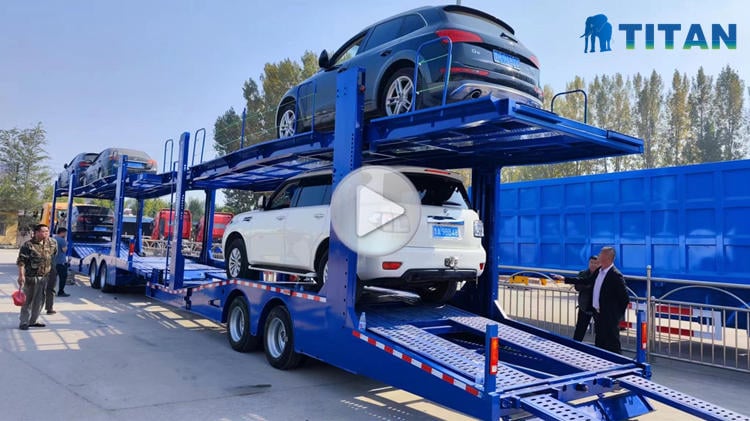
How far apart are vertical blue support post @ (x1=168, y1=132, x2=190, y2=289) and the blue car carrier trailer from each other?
1507 millimetres

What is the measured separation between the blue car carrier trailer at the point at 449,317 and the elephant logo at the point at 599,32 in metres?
17.7

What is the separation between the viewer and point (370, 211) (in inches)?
201

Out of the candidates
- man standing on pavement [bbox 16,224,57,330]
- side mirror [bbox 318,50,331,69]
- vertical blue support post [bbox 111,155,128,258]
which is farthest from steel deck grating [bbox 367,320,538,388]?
vertical blue support post [bbox 111,155,128,258]

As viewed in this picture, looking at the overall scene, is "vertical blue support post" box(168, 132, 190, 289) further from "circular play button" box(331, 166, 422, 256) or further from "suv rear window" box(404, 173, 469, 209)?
"suv rear window" box(404, 173, 469, 209)

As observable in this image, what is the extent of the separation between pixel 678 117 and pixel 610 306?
34852mm

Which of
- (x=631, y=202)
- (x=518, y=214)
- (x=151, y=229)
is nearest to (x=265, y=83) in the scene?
(x=151, y=229)

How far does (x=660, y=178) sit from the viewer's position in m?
8.10

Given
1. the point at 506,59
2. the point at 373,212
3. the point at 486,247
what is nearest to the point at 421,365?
the point at 373,212

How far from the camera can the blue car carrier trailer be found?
4.02m

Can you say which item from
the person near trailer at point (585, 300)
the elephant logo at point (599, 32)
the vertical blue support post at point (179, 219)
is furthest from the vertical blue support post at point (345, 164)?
the elephant logo at point (599, 32)

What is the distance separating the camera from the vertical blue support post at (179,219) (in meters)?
9.21

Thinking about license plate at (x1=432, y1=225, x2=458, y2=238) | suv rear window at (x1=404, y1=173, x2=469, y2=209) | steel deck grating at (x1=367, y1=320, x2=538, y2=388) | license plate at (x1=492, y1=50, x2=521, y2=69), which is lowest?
steel deck grating at (x1=367, y1=320, x2=538, y2=388)

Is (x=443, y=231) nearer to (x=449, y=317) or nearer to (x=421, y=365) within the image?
(x=449, y=317)

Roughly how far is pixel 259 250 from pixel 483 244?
123 inches
